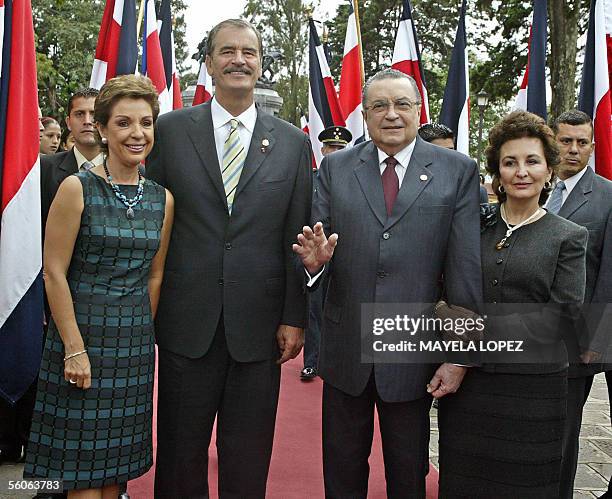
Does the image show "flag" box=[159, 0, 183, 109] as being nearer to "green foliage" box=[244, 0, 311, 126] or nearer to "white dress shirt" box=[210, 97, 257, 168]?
"white dress shirt" box=[210, 97, 257, 168]

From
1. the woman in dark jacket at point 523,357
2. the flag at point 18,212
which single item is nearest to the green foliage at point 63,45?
the flag at point 18,212

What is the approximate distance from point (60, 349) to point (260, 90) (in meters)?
11.7

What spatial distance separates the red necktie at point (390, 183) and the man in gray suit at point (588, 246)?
1.03 meters

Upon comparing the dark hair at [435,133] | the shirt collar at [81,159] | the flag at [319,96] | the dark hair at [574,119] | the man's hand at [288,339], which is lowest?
the man's hand at [288,339]

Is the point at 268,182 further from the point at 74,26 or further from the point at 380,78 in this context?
the point at 74,26

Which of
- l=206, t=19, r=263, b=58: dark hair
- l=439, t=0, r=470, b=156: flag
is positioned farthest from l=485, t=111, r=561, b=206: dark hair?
l=439, t=0, r=470, b=156: flag

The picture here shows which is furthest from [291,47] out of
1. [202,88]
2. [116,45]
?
[116,45]

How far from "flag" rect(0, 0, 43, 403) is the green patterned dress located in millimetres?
700

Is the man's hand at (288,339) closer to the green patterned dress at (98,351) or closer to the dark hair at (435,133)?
the green patterned dress at (98,351)

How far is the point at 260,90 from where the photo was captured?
13.7m

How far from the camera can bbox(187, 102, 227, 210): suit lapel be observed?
2.78 m

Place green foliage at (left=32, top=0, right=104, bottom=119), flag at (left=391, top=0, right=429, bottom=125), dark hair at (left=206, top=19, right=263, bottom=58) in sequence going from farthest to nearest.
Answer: green foliage at (left=32, top=0, right=104, bottom=119)
flag at (left=391, top=0, right=429, bottom=125)
dark hair at (left=206, top=19, right=263, bottom=58)

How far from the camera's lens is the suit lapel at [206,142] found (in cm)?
278

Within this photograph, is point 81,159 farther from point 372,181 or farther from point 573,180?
point 573,180
